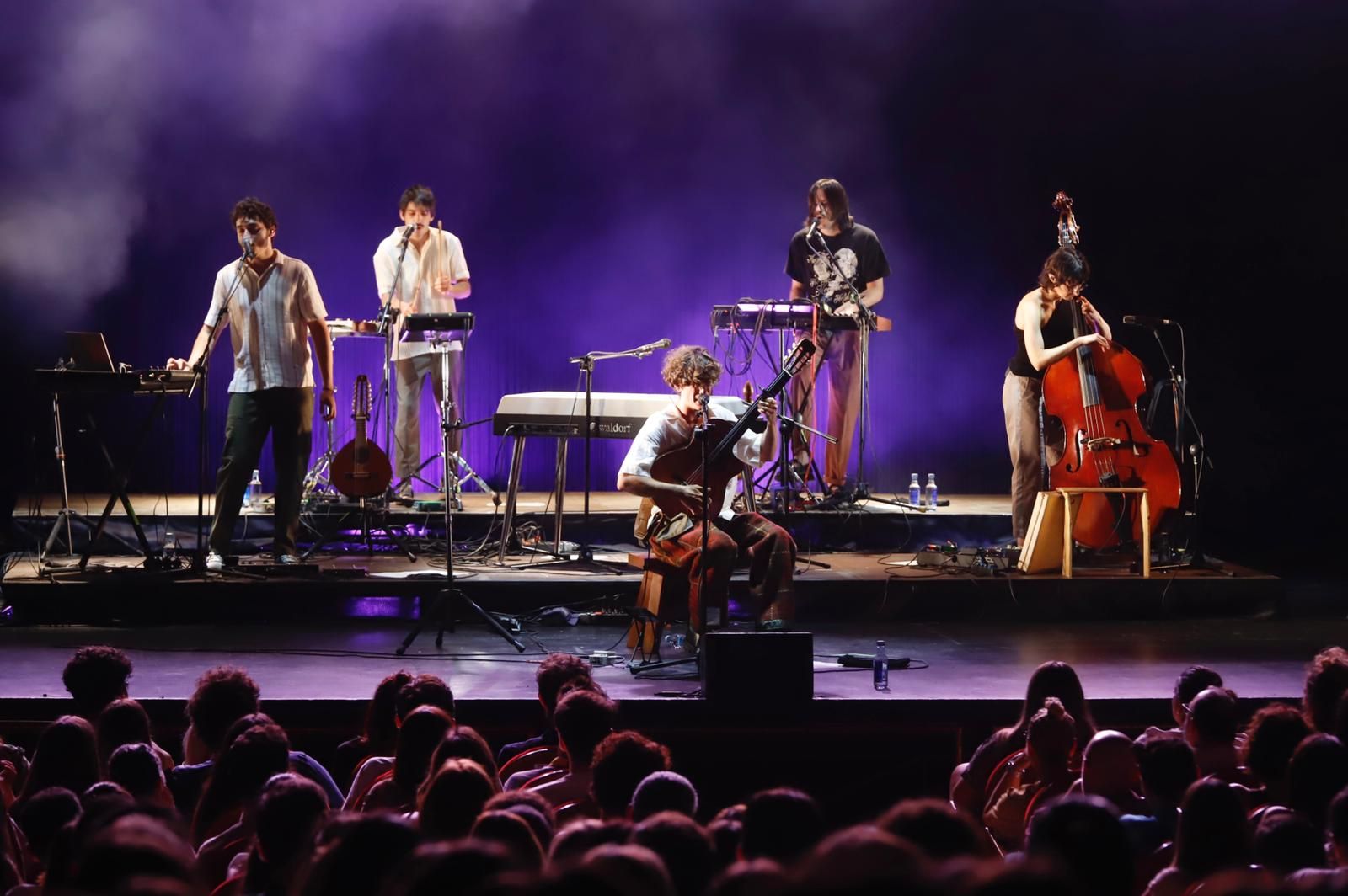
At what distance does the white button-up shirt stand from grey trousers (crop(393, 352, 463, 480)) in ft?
6.44

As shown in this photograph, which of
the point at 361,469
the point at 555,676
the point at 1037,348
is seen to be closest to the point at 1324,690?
the point at 555,676

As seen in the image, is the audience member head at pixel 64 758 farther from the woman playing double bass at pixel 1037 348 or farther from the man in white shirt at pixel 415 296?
the man in white shirt at pixel 415 296

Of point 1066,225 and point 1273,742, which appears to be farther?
point 1066,225

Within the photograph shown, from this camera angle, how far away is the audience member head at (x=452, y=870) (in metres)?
1.74

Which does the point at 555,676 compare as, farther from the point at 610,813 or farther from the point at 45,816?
the point at 45,816

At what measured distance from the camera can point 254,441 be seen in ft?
23.9

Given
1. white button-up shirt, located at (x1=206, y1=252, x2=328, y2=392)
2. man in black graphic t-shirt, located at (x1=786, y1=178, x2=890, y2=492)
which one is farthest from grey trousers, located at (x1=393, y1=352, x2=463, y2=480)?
man in black graphic t-shirt, located at (x1=786, y1=178, x2=890, y2=492)

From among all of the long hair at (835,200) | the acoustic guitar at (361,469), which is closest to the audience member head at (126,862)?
the acoustic guitar at (361,469)

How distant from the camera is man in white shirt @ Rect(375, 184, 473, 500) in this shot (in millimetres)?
9273

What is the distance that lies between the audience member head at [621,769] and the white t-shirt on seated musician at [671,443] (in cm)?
287

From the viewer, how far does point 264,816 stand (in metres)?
2.71

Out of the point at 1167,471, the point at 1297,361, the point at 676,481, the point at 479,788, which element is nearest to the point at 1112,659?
the point at 1167,471

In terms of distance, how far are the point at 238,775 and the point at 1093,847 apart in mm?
2102

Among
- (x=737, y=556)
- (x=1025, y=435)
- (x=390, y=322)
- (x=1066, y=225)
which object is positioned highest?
(x=1066, y=225)
